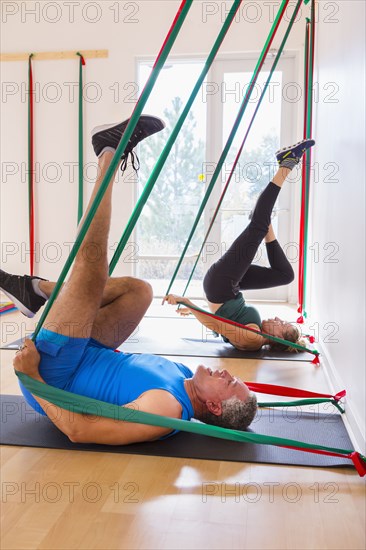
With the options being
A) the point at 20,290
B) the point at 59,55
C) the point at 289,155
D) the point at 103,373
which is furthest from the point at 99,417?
the point at 59,55

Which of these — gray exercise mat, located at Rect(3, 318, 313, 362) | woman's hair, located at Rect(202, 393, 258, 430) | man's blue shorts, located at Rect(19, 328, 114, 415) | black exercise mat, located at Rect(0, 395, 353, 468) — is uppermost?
man's blue shorts, located at Rect(19, 328, 114, 415)

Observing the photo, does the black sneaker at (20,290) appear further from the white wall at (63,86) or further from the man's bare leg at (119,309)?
the white wall at (63,86)

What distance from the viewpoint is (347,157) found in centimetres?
264

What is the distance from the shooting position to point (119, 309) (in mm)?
2346

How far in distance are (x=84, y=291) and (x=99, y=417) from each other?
17.6 inches

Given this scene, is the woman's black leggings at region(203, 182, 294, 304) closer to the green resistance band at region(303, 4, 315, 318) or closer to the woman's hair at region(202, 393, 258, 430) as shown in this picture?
the green resistance band at region(303, 4, 315, 318)

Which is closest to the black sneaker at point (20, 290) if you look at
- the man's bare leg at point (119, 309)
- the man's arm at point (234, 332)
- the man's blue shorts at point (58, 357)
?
the man's bare leg at point (119, 309)

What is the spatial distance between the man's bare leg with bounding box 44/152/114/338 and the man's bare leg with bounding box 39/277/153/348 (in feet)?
0.94

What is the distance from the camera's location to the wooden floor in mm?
1470

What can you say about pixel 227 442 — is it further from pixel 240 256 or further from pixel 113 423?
pixel 240 256

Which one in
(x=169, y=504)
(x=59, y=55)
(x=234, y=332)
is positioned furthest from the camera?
(x=59, y=55)

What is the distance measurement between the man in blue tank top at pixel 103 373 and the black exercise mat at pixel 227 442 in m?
0.09

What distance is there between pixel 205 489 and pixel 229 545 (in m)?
0.31

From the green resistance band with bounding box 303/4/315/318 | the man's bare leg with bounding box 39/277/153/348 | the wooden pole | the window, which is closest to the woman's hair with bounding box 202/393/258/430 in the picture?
the man's bare leg with bounding box 39/277/153/348
